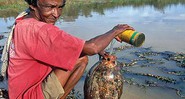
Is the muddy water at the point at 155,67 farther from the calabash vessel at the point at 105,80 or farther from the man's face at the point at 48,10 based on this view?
the man's face at the point at 48,10

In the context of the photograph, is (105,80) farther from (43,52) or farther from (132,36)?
(43,52)

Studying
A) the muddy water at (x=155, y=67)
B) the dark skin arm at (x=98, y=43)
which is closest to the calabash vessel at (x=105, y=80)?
the dark skin arm at (x=98, y=43)

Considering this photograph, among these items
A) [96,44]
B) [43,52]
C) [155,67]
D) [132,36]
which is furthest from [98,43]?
[155,67]

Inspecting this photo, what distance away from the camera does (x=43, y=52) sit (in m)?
2.32

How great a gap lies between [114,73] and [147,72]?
7.49 ft

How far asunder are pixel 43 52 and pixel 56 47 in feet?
0.41

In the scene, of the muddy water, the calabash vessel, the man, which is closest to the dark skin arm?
the man

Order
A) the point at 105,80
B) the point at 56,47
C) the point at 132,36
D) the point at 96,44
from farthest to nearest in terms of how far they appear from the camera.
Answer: the point at 105,80, the point at 132,36, the point at 96,44, the point at 56,47

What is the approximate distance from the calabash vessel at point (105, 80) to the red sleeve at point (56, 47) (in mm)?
707

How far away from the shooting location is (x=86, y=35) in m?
8.72

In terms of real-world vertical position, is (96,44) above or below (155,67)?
above

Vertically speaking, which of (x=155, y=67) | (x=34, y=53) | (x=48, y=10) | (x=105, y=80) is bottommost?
(x=155, y=67)

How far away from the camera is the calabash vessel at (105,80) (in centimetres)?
307

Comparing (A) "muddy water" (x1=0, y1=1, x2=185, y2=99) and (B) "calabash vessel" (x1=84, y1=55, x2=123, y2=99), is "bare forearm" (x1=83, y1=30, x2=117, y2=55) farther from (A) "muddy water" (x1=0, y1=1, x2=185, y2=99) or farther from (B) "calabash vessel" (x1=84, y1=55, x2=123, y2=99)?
(A) "muddy water" (x1=0, y1=1, x2=185, y2=99)
